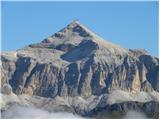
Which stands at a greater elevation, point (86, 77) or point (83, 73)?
point (83, 73)

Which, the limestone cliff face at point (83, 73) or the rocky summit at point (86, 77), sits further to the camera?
the limestone cliff face at point (83, 73)

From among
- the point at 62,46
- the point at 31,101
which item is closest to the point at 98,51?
the point at 62,46

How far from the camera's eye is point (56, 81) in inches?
6831

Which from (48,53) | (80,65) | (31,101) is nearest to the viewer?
(31,101)

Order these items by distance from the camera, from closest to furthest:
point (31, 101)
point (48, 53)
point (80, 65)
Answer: point (31, 101)
point (80, 65)
point (48, 53)

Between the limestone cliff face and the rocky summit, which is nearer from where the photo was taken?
the rocky summit

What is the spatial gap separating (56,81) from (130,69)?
21.9 meters

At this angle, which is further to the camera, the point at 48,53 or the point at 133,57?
the point at 48,53

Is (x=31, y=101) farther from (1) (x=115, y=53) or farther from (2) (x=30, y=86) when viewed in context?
(1) (x=115, y=53)

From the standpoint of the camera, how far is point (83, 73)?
575 ft

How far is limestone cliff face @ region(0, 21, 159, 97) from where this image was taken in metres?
172

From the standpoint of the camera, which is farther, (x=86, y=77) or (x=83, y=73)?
(x=83, y=73)

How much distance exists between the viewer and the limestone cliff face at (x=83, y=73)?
172375 millimetres

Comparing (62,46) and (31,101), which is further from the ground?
(62,46)
